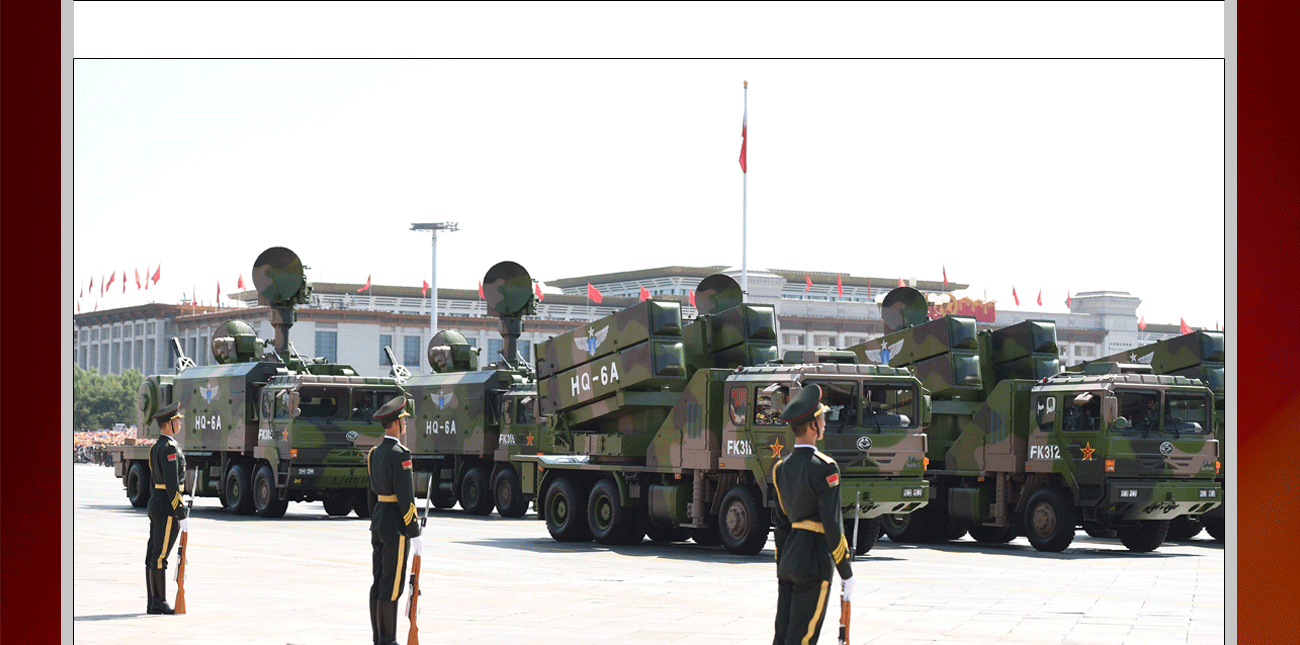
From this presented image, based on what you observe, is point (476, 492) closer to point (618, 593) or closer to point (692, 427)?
point (692, 427)

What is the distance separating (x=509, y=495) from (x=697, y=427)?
9.50 meters

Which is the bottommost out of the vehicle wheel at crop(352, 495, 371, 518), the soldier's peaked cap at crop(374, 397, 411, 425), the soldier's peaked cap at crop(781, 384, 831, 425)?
the vehicle wheel at crop(352, 495, 371, 518)

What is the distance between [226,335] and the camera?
30.8 m

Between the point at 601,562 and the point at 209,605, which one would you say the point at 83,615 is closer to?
the point at 209,605

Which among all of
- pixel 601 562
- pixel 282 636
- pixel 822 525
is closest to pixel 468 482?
pixel 601 562

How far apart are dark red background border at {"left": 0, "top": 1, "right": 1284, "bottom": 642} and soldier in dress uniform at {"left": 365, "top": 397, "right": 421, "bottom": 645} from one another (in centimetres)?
269

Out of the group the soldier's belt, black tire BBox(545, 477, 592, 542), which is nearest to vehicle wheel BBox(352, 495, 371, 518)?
black tire BBox(545, 477, 592, 542)

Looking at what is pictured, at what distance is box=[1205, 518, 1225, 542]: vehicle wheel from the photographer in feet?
80.8

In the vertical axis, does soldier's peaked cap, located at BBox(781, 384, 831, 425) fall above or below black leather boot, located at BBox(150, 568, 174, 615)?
above

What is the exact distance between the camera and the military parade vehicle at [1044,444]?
2083 centimetres

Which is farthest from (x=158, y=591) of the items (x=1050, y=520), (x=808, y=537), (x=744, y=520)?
(x=1050, y=520)

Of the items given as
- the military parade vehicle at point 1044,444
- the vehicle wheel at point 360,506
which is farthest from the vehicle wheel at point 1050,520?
the vehicle wheel at point 360,506

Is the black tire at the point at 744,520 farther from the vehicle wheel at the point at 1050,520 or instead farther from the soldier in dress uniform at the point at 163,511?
the soldier in dress uniform at the point at 163,511

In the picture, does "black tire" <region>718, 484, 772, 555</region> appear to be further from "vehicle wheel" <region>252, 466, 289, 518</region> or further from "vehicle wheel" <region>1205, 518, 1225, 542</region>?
"vehicle wheel" <region>252, 466, 289, 518</region>
